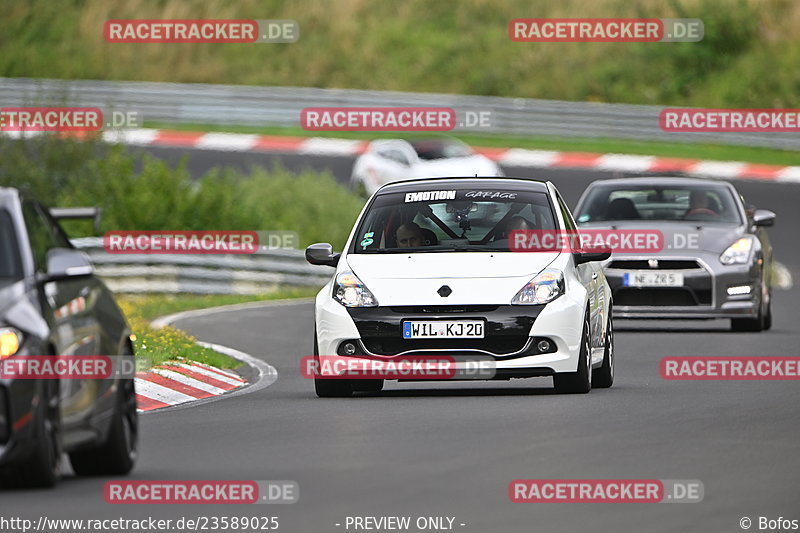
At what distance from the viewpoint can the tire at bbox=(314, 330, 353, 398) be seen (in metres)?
14.4

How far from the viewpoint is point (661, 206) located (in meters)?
22.3

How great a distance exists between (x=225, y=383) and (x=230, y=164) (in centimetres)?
2674

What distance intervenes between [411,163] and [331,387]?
24971mm

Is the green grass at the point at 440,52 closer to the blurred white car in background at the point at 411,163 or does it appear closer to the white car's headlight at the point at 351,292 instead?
the blurred white car in background at the point at 411,163

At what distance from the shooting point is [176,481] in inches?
385

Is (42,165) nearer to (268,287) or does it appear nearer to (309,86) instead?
(268,287)

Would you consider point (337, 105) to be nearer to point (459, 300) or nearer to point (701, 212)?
point (701, 212)

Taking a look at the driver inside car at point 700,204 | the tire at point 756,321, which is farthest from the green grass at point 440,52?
the tire at point 756,321
